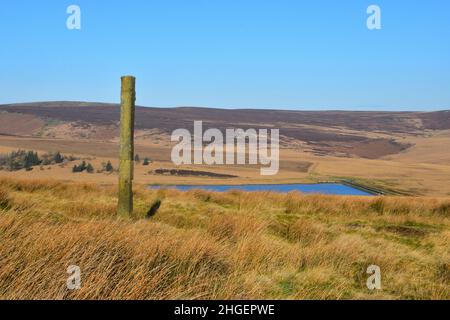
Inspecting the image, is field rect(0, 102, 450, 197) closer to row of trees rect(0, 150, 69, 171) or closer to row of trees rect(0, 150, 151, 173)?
row of trees rect(0, 150, 151, 173)

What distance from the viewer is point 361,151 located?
10075 cm

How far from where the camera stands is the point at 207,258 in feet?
20.4

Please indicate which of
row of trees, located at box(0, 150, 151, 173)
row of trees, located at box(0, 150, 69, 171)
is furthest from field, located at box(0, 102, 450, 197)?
row of trees, located at box(0, 150, 69, 171)

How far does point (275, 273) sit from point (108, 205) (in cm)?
718

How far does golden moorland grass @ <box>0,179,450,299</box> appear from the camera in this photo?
15.6 feet

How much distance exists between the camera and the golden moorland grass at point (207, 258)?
4758 millimetres

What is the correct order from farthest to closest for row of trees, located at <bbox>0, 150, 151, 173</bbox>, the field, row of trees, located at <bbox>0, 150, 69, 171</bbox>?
the field → row of trees, located at <bbox>0, 150, 151, 173</bbox> → row of trees, located at <bbox>0, 150, 69, 171</bbox>

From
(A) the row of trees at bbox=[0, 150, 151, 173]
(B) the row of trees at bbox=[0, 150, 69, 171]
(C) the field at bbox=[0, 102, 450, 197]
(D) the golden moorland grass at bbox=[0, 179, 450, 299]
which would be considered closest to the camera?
(D) the golden moorland grass at bbox=[0, 179, 450, 299]

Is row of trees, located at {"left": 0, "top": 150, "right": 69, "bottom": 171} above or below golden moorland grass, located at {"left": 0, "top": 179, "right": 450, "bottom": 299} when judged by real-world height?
below

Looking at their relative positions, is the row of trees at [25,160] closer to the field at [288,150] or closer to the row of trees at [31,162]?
the row of trees at [31,162]

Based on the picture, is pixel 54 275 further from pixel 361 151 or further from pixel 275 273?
pixel 361 151

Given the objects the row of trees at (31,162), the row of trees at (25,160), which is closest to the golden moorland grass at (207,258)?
the row of trees at (31,162)
